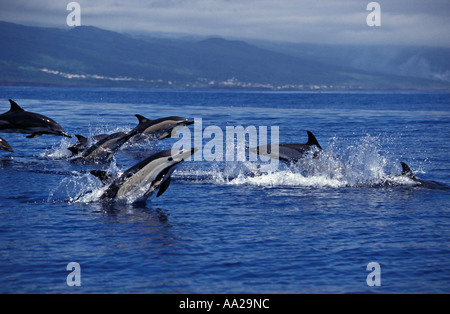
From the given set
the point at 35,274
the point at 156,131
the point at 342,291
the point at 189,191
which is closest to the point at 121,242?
the point at 35,274

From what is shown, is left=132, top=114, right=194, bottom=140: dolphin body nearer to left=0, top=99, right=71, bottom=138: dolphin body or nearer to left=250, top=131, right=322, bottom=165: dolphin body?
left=0, top=99, right=71, bottom=138: dolphin body

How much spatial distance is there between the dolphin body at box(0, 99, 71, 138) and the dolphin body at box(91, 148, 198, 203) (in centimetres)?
625

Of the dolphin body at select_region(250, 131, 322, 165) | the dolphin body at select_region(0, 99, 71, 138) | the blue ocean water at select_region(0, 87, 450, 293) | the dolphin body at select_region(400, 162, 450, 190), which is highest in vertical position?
the dolphin body at select_region(0, 99, 71, 138)

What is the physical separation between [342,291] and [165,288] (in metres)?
2.71

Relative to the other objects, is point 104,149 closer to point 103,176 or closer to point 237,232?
point 103,176

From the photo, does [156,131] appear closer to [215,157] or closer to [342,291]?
[215,157]

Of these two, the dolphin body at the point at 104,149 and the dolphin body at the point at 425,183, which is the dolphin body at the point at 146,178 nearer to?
the dolphin body at the point at 425,183

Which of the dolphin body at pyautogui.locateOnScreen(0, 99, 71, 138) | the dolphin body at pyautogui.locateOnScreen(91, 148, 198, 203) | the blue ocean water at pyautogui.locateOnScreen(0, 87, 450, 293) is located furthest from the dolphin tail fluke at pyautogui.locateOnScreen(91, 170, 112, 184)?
the dolphin body at pyautogui.locateOnScreen(0, 99, 71, 138)

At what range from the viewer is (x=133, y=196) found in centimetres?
1441

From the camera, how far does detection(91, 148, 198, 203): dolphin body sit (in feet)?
45.8

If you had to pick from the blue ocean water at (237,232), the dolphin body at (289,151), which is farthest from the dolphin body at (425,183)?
the dolphin body at (289,151)

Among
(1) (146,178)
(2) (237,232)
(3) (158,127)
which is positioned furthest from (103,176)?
(3) (158,127)

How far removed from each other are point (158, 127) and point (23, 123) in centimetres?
520

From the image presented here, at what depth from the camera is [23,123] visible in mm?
20062
